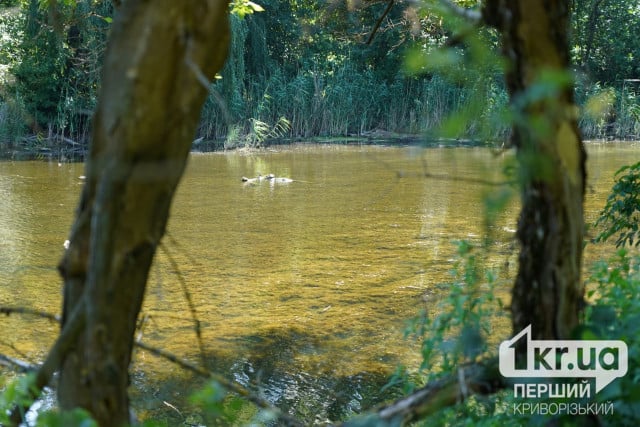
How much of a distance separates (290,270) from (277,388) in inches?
107

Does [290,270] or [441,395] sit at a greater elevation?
[441,395]

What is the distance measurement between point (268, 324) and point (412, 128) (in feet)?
59.9

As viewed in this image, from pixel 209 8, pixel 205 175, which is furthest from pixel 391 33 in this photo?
pixel 209 8

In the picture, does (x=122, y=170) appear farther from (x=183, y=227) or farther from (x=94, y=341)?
(x=183, y=227)

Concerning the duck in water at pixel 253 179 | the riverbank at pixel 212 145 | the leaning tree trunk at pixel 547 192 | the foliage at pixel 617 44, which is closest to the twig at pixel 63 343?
the leaning tree trunk at pixel 547 192

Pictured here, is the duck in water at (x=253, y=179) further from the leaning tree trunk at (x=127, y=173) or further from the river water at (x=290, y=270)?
the leaning tree trunk at (x=127, y=173)

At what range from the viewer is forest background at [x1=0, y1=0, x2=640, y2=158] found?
19.8 meters

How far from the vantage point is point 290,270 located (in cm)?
732

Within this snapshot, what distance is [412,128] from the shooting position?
23.4 metres

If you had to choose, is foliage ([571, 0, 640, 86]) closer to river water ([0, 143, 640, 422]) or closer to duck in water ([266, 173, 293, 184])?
river water ([0, 143, 640, 422])

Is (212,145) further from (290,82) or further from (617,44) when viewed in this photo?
(617,44)

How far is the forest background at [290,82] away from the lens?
64.9ft

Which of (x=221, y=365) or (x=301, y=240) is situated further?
(x=301, y=240)

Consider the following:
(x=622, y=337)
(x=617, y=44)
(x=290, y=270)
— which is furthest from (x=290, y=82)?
(x=622, y=337)
